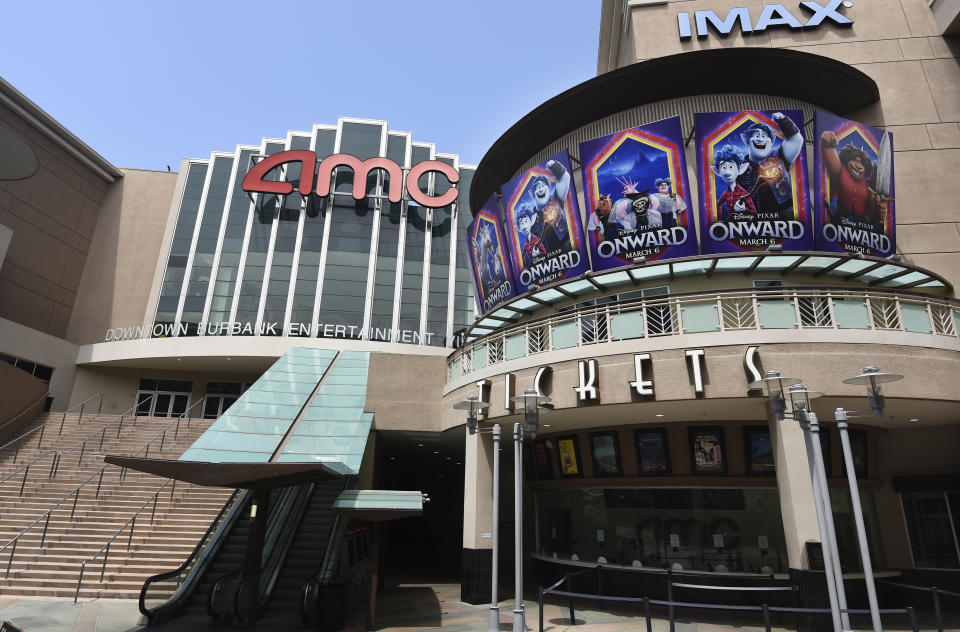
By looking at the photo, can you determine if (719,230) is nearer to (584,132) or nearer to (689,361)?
(689,361)

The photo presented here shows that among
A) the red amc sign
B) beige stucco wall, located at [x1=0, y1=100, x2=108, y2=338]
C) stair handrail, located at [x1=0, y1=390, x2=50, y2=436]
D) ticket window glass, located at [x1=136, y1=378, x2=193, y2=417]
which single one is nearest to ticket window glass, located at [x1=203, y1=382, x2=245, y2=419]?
ticket window glass, located at [x1=136, y1=378, x2=193, y2=417]

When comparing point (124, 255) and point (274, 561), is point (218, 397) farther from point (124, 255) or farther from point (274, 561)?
point (274, 561)

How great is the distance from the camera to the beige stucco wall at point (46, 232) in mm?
33125

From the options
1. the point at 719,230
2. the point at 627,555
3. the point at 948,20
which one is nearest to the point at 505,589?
the point at 627,555

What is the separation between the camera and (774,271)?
17.7 metres

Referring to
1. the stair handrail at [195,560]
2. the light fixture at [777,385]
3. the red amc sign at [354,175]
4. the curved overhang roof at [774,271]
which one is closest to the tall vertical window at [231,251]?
the red amc sign at [354,175]

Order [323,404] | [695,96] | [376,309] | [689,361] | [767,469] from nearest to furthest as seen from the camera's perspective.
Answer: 1. [689,361]
2. [767,469]
3. [323,404]
4. [695,96]
5. [376,309]

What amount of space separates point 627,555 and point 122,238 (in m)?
39.8

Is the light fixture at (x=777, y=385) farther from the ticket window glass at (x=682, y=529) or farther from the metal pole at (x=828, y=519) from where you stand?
the ticket window glass at (x=682, y=529)

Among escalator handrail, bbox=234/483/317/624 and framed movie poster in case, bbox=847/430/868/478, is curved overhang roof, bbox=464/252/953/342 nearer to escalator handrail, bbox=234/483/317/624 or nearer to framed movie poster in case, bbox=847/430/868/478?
framed movie poster in case, bbox=847/430/868/478

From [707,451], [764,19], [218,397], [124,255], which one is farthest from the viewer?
[124,255]

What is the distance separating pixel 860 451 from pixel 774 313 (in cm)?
662

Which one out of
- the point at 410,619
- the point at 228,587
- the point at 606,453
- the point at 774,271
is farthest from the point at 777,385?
the point at 228,587

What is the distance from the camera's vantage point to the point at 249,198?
41.1 meters
